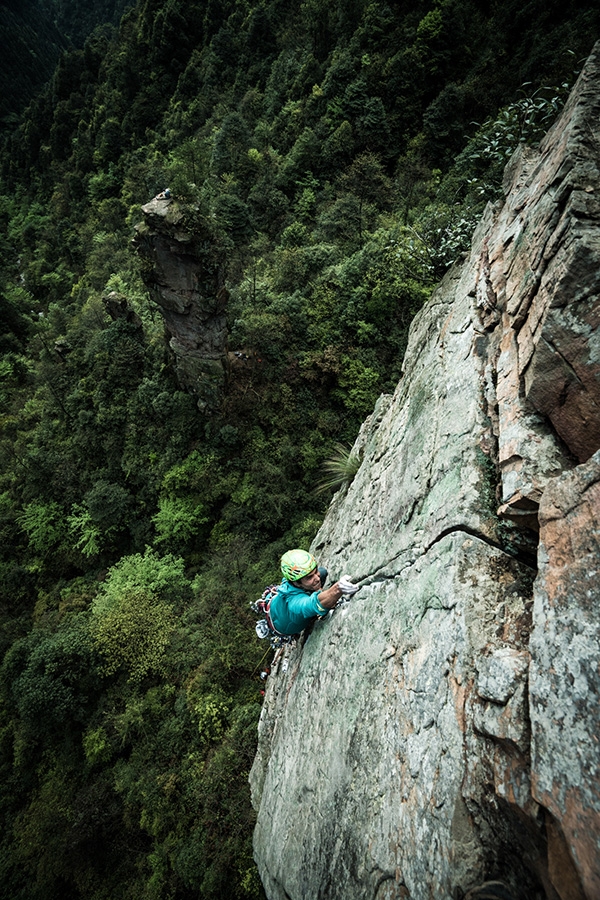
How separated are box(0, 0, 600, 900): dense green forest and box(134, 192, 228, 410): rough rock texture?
623mm

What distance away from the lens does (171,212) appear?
1141 centimetres

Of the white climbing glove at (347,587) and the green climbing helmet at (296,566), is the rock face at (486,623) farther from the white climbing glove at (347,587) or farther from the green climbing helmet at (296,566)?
the green climbing helmet at (296,566)

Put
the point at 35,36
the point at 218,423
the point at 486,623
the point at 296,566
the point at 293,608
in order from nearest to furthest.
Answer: the point at 486,623
the point at 296,566
the point at 293,608
the point at 218,423
the point at 35,36

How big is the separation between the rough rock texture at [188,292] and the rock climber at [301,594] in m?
10.7

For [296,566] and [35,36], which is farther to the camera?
[35,36]

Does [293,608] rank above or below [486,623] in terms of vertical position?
below

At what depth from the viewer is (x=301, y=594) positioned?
468cm

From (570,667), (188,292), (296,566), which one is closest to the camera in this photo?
(570,667)

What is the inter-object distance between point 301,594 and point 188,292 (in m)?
11.1

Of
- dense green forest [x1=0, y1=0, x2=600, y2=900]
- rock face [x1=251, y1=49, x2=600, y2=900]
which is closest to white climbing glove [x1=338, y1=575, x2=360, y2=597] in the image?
rock face [x1=251, y1=49, x2=600, y2=900]

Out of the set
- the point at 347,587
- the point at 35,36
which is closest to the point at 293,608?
the point at 347,587

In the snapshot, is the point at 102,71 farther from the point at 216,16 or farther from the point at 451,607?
the point at 451,607

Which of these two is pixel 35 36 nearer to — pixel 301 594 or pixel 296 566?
pixel 296 566

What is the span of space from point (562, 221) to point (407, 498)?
2.57 metres
